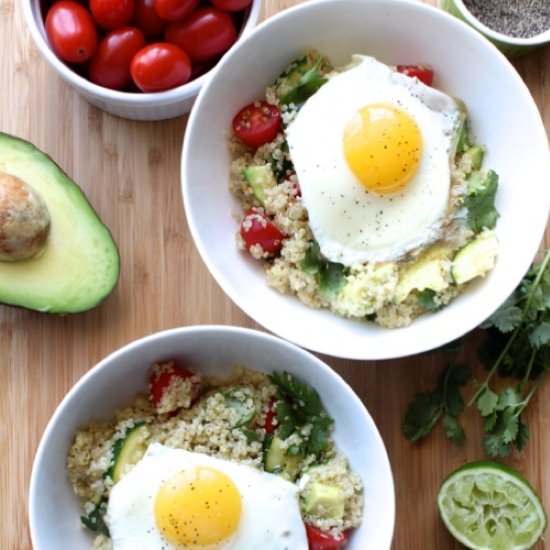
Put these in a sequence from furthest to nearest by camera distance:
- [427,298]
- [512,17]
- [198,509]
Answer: [512,17], [427,298], [198,509]

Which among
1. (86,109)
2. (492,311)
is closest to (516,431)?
(492,311)

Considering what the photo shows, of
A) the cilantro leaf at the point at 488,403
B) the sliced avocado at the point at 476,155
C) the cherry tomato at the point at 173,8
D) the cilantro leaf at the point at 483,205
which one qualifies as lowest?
the cilantro leaf at the point at 488,403

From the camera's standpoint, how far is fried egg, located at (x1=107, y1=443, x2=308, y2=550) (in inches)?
71.6

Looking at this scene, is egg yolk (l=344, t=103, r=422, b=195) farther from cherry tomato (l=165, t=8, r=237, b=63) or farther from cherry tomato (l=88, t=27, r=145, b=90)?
cherry tomato (l=88, t=27, r=145, b=90)

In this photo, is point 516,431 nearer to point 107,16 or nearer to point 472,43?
point 472,43

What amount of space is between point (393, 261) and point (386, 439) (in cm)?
42

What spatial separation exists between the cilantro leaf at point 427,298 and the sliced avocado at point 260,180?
37 cm

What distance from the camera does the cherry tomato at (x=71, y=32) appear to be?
195cm

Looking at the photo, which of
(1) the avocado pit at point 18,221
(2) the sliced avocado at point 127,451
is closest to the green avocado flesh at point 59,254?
(1) the avocado pit at point 18,221

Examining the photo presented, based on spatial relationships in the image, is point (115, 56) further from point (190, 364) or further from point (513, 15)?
point (513, 15)

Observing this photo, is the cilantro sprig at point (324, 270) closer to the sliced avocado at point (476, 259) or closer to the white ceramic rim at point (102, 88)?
the sliced avocado at point (476, 259)

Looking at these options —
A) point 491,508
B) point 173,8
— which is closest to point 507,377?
point 491,508

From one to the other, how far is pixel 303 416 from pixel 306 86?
0.67 metres

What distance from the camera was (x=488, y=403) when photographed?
202 centimetres
